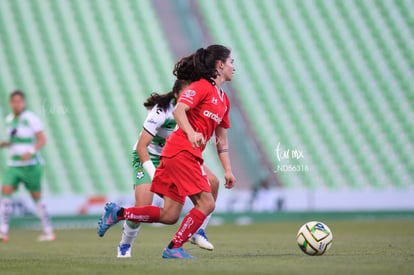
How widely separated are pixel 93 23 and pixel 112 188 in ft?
17.5

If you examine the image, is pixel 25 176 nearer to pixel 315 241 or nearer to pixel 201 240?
pixel 201 240

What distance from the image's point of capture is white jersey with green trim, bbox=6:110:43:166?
446 inches

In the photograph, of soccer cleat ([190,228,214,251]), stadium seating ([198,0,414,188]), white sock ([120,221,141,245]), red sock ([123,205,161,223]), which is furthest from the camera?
stadium seating ([198,0,414,188])

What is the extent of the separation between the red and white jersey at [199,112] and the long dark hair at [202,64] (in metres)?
0.09

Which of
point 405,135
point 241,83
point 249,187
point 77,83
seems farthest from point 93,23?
point 405,135

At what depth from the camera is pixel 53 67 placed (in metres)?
20.2

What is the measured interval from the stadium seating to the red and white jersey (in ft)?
37.9

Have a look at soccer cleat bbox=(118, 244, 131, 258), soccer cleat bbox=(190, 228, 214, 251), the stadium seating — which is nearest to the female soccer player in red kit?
soccer cleat bbox=(190, 228, 214, 251)

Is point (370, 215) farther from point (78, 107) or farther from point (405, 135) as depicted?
point (78, 107)

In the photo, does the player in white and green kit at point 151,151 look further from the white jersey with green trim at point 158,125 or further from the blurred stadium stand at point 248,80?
the blurred stadium stand at point 248,80

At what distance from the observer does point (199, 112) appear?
6.45 meters

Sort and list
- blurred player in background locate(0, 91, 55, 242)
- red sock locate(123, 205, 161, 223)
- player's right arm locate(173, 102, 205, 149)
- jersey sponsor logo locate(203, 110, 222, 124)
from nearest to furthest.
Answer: player's right arm locate(173, 102, 205, 149), jersey sponsor logo locate(203, 110, 222, 124), red sock locate(123, 205, 161, 223), blurred player in background locate(0, 91, 55, 242)

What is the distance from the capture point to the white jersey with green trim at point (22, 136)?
446 inches

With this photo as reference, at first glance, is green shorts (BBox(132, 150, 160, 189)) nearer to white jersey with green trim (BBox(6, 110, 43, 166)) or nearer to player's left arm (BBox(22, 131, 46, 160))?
player's left arm (BBox(22, 131, 46, 160))
